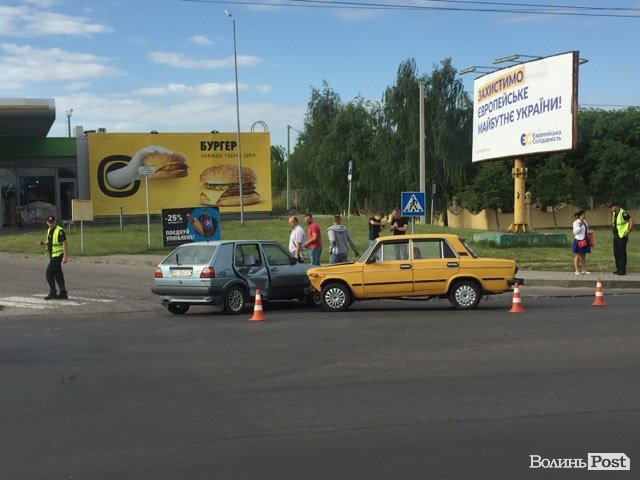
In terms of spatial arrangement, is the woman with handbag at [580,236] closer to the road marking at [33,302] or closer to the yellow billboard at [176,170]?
the road marking at [33,302]

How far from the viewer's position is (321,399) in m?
6.93

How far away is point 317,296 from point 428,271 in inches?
88.4

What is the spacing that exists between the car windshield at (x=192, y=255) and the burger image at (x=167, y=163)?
106 feet

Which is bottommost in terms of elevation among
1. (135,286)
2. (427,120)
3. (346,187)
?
(135,286)

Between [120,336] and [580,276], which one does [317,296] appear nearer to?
[120,336]

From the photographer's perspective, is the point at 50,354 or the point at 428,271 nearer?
the point at 50,354

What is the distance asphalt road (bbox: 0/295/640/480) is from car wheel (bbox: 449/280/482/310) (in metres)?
1.63

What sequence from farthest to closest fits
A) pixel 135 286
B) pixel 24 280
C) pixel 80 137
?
pixel 80 137
pixel 24 280
pixel 135 286

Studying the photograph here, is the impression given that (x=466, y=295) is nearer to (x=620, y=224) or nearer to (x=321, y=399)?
(x=321, y=399)

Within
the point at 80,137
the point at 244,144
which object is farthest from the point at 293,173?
the point at 80,137

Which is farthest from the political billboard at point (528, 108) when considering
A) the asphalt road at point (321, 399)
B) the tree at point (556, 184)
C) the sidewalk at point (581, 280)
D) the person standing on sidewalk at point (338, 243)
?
the tree at point (556, 184)

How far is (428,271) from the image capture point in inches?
534

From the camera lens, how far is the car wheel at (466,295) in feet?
44.1

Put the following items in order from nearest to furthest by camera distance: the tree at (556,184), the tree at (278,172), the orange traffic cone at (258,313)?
the orange traffic cone at (258,313) < the tree at (556,184) < the tree at (278,172)
